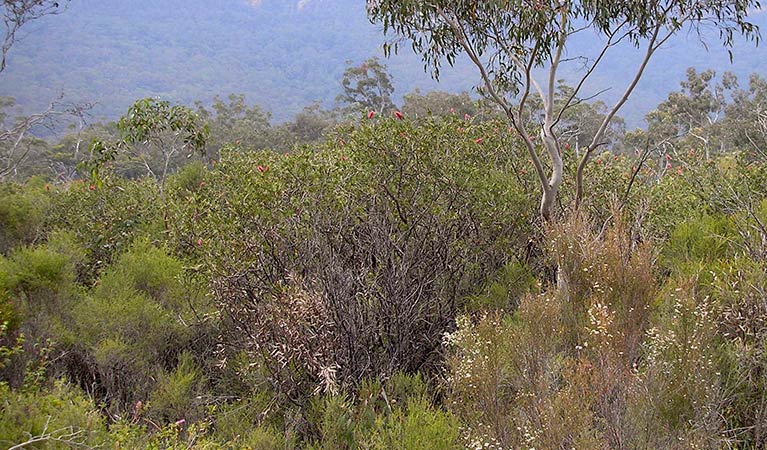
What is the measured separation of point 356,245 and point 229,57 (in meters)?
123

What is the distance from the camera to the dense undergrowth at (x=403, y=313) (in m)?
3.61

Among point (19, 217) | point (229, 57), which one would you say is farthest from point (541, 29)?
point (229, 57)

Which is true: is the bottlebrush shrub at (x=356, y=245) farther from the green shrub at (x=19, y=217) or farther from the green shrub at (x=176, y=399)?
the green shrub at (x=19, y=217)

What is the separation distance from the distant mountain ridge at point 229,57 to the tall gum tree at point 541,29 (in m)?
73.7

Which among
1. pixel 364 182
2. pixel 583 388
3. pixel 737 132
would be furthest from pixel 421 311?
pixel 737 132

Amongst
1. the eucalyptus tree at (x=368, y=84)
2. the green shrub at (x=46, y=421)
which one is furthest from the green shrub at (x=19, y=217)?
the eucalyptus tree at (x=368, y=84)

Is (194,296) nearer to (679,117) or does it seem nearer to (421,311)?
(421,311)

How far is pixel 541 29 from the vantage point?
19.0 ft

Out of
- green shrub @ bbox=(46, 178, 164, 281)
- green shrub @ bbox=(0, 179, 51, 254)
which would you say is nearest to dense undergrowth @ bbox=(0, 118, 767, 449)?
green shrub @ bbox=(46, 178, 164, 281)

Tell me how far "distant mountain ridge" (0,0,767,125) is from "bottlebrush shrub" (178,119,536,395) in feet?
242

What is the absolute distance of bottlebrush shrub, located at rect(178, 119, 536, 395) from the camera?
5156mm

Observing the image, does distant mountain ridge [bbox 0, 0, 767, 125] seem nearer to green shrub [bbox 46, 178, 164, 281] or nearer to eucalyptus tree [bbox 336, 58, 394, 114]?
eucalyptus tree [bbox 336, 58, 394, 114]

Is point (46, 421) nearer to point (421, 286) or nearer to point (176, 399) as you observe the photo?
point (176, 399)

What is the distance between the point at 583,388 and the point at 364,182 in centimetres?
316
